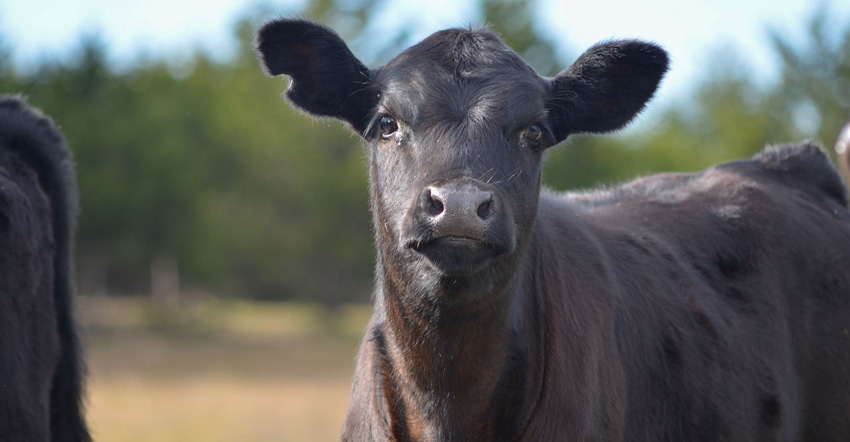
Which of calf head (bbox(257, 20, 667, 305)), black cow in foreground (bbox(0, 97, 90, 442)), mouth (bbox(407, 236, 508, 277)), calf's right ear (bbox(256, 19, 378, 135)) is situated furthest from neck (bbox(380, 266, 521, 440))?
black cow in foreground (bbox(0, 97, 90, 442))

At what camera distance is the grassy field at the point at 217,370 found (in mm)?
17859

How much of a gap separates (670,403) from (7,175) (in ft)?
13.9

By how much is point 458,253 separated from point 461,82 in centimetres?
95

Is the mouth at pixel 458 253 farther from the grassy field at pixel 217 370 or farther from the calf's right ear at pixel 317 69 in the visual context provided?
the grassy field at pixel 217 370

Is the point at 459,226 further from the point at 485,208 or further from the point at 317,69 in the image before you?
the point at 317,69

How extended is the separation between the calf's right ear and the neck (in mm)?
Result: 1025

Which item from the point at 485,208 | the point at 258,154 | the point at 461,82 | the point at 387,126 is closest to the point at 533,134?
the point at 461,82

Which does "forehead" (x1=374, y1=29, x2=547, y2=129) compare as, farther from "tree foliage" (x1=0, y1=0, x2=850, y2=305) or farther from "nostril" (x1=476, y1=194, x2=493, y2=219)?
"tree foliage" (x1=0, y1=0, x2=850, y2=305)

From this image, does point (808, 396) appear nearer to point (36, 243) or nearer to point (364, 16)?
point (36, 243)

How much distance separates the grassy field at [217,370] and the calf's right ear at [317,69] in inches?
121

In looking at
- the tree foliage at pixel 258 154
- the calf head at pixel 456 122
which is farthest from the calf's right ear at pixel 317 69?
the tree foliage at pixel 258 154

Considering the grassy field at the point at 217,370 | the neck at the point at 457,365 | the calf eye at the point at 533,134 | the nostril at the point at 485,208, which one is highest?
the grassy field at the point at 217,370

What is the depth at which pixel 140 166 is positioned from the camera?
4091 cm

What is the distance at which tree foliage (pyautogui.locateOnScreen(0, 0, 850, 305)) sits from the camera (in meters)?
38.6
